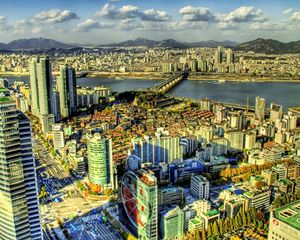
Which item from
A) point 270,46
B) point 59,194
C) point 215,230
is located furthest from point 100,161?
point 270,46

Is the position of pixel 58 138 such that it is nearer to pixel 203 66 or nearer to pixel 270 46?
pixel 203 66

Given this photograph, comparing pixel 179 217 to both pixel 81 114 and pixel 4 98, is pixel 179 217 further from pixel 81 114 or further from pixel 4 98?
pixel 81 114

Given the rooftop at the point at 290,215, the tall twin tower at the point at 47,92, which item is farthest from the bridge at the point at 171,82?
the rooftop at the point at 290,215

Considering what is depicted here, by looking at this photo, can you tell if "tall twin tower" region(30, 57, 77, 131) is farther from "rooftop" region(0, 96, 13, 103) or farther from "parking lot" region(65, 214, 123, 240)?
"rooftop" region(0, 96, 13, 103)

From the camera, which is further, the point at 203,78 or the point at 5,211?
the point at 203,78

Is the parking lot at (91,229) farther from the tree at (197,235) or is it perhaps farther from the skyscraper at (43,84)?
the skyscraper at (43,84)

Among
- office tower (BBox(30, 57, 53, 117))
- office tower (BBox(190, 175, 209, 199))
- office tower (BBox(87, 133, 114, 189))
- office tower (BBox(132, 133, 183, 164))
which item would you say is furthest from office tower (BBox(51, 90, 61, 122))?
office tower (BBox(190, 175, 209, 199))

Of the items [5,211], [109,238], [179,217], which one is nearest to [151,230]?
[179,217]
